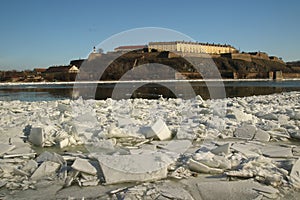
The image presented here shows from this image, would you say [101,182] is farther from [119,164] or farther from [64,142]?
[64,142]

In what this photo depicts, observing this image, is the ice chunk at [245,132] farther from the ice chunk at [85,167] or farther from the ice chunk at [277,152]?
the ice chunk at [85,167]

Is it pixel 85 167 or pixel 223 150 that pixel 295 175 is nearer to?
pixel 223 150

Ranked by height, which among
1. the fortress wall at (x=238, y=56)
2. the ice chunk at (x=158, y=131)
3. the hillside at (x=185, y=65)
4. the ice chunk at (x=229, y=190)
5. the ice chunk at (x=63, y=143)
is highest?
the fortress wall at (x=238, y=56)

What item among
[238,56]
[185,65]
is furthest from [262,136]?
[238,56]

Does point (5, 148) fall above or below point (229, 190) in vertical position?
above

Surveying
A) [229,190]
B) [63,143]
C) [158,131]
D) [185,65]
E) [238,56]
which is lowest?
[229,190]

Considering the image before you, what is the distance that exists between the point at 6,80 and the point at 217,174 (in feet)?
256

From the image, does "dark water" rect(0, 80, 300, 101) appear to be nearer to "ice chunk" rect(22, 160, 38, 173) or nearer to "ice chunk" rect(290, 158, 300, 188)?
"ice chunk" rect(22, 160, 38, 173)

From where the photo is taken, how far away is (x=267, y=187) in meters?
2.75

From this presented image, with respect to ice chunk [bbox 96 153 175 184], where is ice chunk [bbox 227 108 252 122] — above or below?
above

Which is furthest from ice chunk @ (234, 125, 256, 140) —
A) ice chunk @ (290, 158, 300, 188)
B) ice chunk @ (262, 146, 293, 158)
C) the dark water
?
the dark water

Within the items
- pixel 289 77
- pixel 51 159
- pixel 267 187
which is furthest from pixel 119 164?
pixel 289 77

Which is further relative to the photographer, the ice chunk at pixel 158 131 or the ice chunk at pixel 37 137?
the ice chunk at pixel 158 131

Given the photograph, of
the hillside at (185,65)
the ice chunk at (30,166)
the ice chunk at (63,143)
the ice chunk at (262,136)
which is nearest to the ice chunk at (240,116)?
the ice chunk at (262,136)
